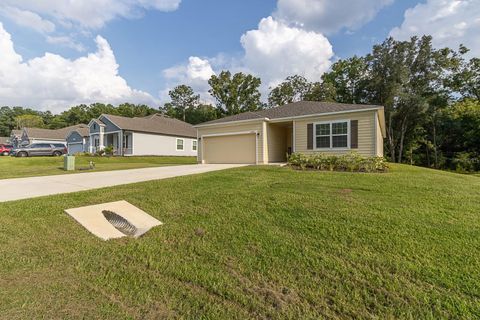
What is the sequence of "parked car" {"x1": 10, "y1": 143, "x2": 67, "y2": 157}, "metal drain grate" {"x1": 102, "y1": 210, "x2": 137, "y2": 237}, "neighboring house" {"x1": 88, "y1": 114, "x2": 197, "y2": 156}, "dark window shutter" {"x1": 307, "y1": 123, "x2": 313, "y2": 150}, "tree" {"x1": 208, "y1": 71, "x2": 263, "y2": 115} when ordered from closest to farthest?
"metal drain grate" {"x1": 102, "y1": 210, "x2": 137, "y2": 237} → "dark window shutter" {"x1": 307, "y1": 123, "x2": 313, "y2": 150} → "parked car" {"x1": 10, "y1": 143, "x2": 67, "y2": 157} → "neighboring house" {"x1": 88, "y1": 114, "x2": 197, "y2": 156} → "tree" {"x1": 208, "y1": 71, "x2": 263, "y2": 115}

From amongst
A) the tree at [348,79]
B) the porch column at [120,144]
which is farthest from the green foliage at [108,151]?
the tree at [348,79]

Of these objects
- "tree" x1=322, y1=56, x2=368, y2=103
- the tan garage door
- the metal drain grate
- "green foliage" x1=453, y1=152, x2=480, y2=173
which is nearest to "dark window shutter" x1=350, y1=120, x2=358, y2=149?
the tan garage door

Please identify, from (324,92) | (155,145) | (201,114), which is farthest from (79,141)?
(324,92)

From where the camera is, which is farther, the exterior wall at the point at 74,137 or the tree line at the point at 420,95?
the exterior wall at the point at 74,137

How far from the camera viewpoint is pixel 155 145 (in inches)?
996

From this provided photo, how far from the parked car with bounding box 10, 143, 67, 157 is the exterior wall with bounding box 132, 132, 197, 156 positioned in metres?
8.35

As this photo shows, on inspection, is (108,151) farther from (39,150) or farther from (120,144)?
(39,150)

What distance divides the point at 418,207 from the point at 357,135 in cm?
733

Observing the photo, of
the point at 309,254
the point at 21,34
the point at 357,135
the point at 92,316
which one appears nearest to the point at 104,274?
the point at 92,316

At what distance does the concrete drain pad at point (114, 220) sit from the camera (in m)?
3.96

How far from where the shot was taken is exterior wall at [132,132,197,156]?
2395 centimetres

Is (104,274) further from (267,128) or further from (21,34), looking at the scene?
(21,34)

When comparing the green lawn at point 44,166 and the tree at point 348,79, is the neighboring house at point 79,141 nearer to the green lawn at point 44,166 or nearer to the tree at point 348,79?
the green lawn at point 44,166

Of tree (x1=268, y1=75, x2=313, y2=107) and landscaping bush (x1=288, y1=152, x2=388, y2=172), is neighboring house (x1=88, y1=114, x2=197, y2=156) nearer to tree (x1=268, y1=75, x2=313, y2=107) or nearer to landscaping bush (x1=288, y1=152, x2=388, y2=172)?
tree (x1=268, y1=75, x2=313, y2=107)
